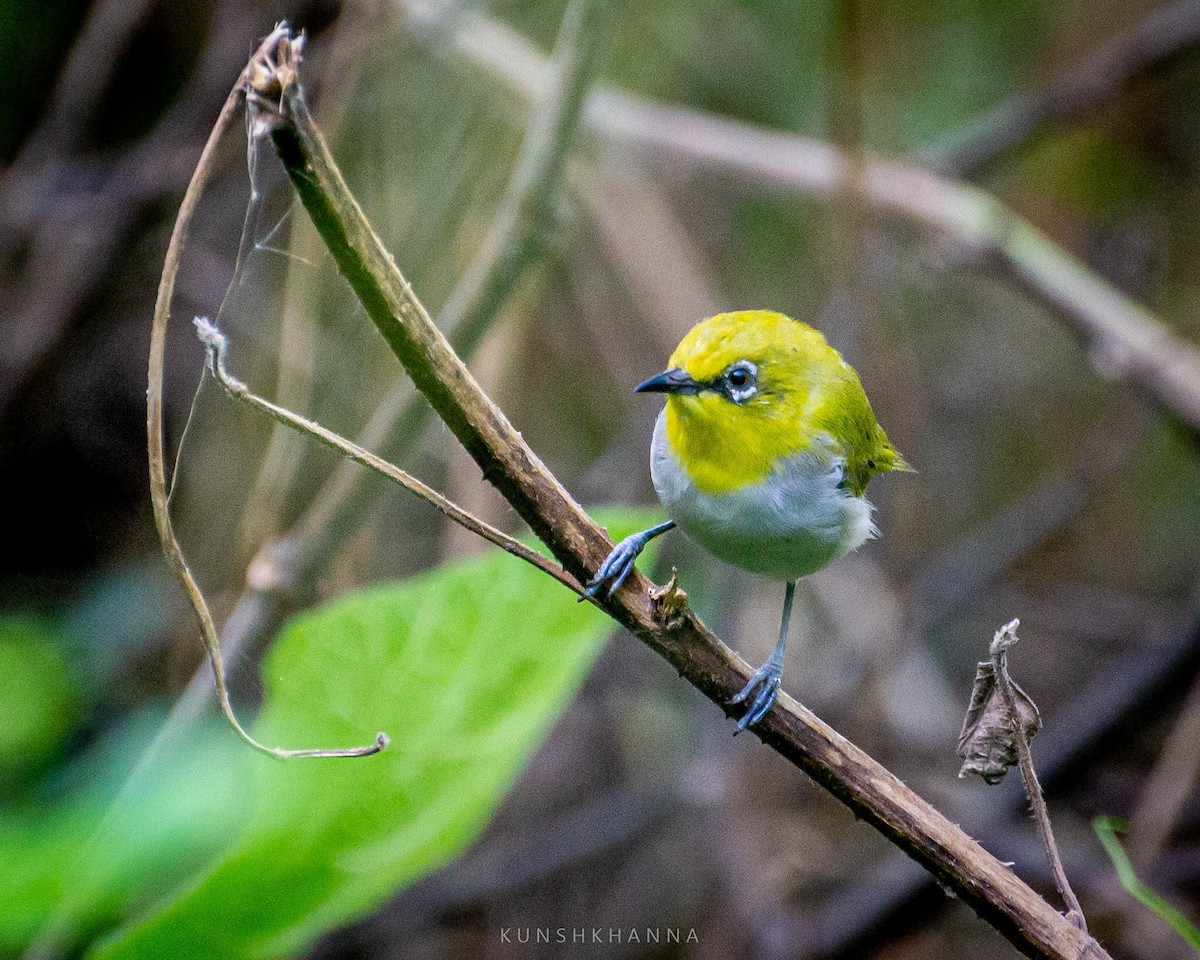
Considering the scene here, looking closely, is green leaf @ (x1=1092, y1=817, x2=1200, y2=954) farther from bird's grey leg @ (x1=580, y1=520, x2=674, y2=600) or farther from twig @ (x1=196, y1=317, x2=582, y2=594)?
twig @ (x1=196, y1=317, x2=582, y2=594)

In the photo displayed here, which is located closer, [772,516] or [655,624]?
[655,624]

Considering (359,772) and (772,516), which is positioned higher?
(772,516)

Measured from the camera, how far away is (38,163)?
3285 mm

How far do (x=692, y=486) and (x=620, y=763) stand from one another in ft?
8.04

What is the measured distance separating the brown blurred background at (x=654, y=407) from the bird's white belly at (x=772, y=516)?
0.82 m

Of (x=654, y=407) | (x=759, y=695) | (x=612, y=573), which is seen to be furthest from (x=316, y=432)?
(x=654, y=407)

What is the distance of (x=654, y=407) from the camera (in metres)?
3.78

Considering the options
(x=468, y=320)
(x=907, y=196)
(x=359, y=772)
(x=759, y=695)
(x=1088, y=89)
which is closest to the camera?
(x=759, y=695)

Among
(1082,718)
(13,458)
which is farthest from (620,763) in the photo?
(13,458)

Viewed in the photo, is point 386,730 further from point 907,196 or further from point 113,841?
point 907,196

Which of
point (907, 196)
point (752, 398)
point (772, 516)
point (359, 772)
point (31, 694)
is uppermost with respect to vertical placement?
point (907, 196)

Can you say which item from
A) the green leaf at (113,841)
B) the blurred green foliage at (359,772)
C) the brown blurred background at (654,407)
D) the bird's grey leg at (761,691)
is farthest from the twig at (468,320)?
the bird's grey leg at (761,691)

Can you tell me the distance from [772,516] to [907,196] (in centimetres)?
196

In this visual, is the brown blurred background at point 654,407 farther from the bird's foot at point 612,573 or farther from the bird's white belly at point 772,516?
the bird's foot at point 612,573
